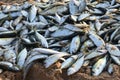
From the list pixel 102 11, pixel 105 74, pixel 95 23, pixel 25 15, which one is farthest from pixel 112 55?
pixel 25 15

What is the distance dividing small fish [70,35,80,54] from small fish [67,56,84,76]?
0.24 meters

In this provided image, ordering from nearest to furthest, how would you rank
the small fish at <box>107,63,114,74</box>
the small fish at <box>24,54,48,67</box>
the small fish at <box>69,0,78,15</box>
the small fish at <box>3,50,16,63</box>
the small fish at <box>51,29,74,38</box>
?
the small fish at <box>107,63,114,74</box> < the small fish at <box>24,54,48,67</box> < the small fish at <box>3,50,16,63</box> < the small fish at <box>51,29,74,38</box> < the small fish at <box>69,0,78,15</box>

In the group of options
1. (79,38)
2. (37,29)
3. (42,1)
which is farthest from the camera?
(42,1)

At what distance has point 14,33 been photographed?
6.77m

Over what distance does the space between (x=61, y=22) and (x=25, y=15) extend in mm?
762

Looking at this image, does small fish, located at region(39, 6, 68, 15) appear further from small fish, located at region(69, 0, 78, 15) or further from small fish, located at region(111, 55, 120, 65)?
small fish, located at region(111, 55, 120, 65)

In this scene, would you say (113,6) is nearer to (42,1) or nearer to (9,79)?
(42,1)

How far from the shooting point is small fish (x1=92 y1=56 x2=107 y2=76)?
5.76 m

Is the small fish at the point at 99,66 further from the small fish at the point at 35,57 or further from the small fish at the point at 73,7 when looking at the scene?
the small fish at the point at 73,7

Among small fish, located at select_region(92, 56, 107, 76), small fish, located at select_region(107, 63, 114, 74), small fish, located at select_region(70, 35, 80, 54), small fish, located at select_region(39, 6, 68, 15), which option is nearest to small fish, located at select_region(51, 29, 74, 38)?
small fish, located at select_region(70, 35, 80, 54)

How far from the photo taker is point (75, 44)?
622 centimetres

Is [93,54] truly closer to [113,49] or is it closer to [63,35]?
[113,49]

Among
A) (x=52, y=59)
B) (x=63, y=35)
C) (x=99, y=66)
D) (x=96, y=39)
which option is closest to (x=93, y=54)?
(x=99, y=66)

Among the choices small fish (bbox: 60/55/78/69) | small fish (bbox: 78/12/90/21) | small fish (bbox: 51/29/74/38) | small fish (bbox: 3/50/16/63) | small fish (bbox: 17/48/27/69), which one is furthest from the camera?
small fish (bbox: 78/12/90/21)
